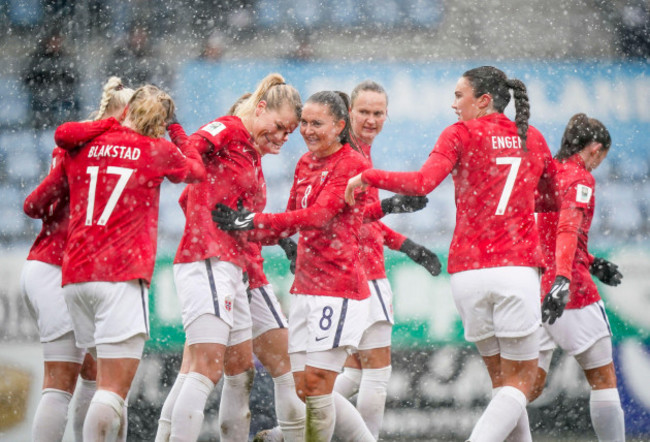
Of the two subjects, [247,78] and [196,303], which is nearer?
[196,303]

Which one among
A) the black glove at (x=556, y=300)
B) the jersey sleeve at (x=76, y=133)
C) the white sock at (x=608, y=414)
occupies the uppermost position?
the jersey sleeve at (x=76, y=133)

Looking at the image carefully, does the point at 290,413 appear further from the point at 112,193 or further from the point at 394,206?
the point at 112,193

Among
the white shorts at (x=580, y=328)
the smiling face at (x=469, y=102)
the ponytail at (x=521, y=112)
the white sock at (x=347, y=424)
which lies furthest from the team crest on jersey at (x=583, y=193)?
the white sock at (x=347, y=424)

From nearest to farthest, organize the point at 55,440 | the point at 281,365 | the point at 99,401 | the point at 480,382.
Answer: the point at 99,401, the point at 55,440, the point at 281,365, the point at 480,382

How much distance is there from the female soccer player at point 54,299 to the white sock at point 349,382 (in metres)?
1.55

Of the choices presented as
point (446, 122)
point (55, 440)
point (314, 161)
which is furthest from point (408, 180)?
point (446, 122)

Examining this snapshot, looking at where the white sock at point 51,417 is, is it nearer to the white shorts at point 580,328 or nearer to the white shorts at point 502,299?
the white shorts at point 502,299

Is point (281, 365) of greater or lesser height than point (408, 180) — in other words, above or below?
below

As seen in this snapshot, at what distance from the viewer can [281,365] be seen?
471 cm

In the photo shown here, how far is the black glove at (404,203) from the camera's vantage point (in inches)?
179

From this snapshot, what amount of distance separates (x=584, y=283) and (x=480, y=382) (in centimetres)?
166

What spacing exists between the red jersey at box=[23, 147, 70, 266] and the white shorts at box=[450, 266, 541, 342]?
6.45 ft

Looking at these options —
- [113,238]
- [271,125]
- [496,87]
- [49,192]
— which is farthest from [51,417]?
[496,87]

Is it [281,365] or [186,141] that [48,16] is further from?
[281,365]
